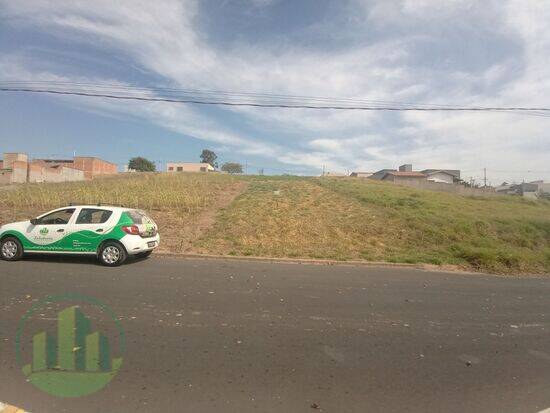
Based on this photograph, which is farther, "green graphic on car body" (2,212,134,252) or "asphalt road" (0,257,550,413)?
"green graphic on car body" (2,212,134,252)

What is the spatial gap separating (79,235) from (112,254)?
3.30 ft

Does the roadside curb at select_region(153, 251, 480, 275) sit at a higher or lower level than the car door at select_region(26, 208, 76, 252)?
lower

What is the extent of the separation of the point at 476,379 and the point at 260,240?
10.7 metres

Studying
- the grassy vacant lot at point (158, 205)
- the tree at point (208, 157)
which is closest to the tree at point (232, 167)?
the tree at point (208, 157)

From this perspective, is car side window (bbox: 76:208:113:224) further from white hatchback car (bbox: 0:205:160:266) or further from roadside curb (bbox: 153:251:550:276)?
roadside curb (bbox: 153:251:550:276)

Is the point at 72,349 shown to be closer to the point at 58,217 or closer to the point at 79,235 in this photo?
the point at 79,235

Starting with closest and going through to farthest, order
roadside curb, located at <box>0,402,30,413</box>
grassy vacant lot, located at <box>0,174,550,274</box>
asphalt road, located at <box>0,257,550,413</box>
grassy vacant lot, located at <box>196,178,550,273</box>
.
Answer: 1. roadside curb, located at <box>0,402,30,413</box>
2. asphalt road, located at <box>0,257,550,413</box>
3. grassy vacant lot, located at <box>196,178,550,273</box>
4. grassy vacant lot, located at <box>0,174,550,274</box>

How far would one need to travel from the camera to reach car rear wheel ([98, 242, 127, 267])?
33.2 ft

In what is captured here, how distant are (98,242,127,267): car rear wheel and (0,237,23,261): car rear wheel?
219cm

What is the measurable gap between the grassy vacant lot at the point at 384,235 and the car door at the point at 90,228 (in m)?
3.72

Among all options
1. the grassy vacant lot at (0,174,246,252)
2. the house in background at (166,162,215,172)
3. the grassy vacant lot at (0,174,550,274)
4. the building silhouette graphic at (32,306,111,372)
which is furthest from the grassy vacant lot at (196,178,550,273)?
the house in background at (166,162,215,172)

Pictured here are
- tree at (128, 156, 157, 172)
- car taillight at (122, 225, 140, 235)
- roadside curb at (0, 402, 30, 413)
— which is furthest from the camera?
tree at (128, 156, 157, 172)

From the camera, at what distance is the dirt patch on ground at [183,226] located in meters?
13.6

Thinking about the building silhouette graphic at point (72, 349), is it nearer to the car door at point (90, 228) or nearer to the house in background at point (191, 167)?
the car door at point (90, 228)
